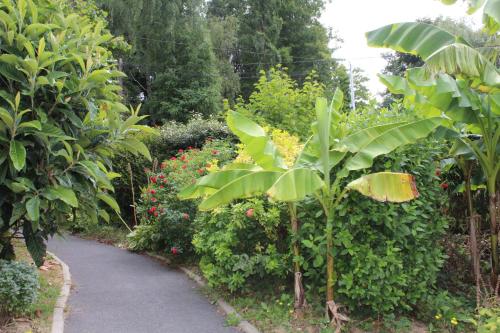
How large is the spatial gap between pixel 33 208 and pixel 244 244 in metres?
3.29

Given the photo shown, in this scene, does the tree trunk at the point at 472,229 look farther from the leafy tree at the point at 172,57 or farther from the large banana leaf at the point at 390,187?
the leafy tree at the point at 172,57

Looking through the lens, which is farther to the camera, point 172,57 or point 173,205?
point 172,57

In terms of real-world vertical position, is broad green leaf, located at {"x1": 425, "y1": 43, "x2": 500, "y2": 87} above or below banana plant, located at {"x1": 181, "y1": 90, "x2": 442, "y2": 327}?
above

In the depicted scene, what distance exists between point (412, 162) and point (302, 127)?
22.4ft

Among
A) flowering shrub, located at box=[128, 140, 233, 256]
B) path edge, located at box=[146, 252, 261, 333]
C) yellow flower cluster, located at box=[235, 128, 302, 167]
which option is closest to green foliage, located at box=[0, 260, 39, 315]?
path edge, located at box=[146, 252, 261, 333]

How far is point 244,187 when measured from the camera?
526 centimetres

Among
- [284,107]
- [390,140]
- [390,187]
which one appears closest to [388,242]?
[390,187]

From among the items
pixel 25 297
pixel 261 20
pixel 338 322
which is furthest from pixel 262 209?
pixel 261 20

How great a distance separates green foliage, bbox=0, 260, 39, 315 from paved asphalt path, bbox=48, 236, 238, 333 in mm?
745

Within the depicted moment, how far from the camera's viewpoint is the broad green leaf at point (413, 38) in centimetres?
620

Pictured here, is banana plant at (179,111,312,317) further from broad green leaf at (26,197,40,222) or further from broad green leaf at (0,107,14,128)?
broad green leaf at (0,107,14,128)

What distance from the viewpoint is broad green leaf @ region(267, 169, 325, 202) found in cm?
467

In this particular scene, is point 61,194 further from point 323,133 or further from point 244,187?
point 323,133

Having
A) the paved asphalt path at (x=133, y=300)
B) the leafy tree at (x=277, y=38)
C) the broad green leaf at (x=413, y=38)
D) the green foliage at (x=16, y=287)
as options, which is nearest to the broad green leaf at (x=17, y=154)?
the green foliage at (x=16, y=287)
